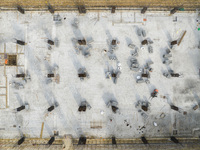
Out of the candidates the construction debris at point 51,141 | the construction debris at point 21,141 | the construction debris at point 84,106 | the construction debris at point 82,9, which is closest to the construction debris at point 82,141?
the construction debris at point 51,141

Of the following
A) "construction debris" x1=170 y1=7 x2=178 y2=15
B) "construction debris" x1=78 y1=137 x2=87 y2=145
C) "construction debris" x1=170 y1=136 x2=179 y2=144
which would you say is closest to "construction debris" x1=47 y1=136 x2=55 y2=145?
"construction debris" x1=78 y1=137 x2=87 y2=145

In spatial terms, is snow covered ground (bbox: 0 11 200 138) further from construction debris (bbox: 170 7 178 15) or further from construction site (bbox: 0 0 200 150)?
construction debris (bbox: 170 7 178 15)

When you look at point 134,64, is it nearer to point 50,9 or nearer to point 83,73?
point 83,73

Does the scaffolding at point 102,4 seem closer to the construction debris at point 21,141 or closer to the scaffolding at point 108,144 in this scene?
the construction debris at point 21,141

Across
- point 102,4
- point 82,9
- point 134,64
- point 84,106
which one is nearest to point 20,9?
point 82,9

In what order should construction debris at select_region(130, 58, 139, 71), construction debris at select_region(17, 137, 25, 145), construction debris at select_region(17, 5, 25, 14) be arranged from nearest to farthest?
construction debris at select_region(17, 5, 25, 14), construction debris at select_region(130, 58, 139, 71), construction debris at select_region(17, 137, 25, 145)

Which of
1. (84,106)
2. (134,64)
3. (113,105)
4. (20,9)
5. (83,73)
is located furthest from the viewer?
(83,73)
